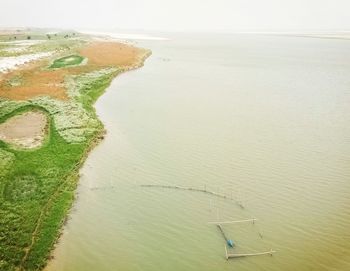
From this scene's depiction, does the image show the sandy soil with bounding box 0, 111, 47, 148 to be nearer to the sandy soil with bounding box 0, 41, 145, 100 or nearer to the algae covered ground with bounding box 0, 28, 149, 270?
the algae covered ground with bounding box 0, 28, 149, 270

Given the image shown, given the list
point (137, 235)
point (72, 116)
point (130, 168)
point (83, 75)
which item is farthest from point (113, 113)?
point (137, 235)

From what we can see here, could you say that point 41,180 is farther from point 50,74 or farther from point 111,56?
point 111,56

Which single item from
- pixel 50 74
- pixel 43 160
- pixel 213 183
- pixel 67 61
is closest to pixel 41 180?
pixel 43 160

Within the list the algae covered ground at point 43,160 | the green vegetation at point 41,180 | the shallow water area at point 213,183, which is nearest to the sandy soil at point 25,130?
the algae covered ground at point 43,160

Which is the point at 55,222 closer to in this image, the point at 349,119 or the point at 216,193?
the point at 216,193

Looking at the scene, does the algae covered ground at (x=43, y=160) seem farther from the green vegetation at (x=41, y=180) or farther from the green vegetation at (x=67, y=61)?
the green vegetation at (x=67, y=61)

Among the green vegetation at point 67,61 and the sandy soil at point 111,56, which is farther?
the sandy soil at point 111,56

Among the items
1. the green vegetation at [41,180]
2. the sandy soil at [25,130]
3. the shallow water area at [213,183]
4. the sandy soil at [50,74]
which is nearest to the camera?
the shallow water area at [213,183]

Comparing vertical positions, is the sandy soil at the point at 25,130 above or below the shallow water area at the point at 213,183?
below
